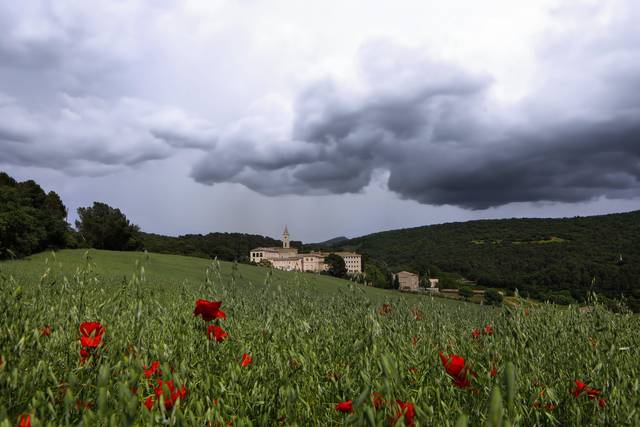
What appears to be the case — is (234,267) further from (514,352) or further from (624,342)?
(624,342)

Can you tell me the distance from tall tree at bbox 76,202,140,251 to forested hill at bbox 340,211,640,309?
192 ft

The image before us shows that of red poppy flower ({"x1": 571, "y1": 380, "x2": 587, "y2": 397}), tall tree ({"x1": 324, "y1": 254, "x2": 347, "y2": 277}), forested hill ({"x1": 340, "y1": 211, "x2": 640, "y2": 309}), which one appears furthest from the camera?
tall tree ({"x1": 324, "y1": 254, "x2": 347, "y2": 277})

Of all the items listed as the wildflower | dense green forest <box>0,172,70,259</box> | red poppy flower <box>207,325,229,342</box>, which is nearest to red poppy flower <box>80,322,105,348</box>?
the wildflower

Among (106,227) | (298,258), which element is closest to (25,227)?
(106,227)

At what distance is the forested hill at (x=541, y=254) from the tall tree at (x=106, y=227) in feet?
192

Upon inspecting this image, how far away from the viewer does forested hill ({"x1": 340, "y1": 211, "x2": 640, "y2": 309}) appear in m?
96.1

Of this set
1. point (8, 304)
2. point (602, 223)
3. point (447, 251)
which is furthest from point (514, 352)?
point (602, 223)

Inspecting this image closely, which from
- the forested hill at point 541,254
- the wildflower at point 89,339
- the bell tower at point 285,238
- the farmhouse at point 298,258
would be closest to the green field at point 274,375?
the wildflower at point 89,339

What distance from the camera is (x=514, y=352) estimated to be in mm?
3174

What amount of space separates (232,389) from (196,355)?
135 centimetres

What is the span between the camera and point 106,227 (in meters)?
76.3

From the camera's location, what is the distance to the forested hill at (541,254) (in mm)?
96125

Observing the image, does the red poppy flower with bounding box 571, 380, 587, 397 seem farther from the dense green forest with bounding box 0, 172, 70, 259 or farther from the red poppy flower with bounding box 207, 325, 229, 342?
the dense green forest with bounding box 0, 172, 70, 259

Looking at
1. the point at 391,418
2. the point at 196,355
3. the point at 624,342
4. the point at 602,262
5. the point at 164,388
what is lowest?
the point at 602,262
